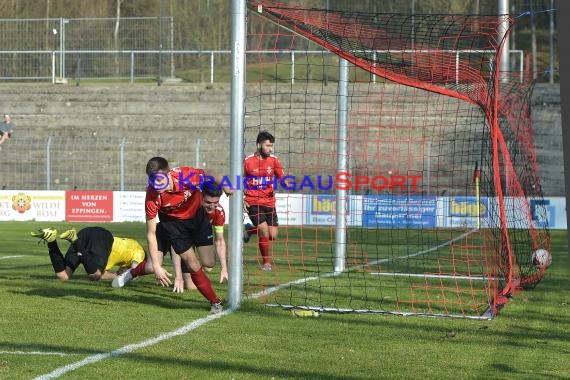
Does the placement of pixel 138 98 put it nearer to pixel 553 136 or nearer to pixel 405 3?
pixel 405 3

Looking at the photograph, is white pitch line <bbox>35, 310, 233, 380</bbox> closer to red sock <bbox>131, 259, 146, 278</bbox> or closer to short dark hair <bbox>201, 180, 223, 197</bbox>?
short dark hair <bbox>201, 180, 223, 197</bbox>

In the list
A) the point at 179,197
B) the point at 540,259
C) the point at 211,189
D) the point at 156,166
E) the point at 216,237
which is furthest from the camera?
the point at 540,259

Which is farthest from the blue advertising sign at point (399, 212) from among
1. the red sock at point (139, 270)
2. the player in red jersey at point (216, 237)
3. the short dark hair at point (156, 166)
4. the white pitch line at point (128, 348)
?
the white pitch line at point (128, 348)

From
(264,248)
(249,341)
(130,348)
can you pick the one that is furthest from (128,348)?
(264,248)

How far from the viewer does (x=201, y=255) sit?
10539mm

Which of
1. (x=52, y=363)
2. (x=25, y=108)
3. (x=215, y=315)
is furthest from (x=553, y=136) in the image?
(x=52, y=363)

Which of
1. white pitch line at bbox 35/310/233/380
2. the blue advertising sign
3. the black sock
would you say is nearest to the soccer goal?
the blue advertising sign

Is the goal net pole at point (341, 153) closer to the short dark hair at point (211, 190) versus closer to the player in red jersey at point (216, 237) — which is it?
the player in red jersey at point (216, 237)

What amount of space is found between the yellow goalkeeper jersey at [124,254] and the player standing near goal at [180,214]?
2.05 metres

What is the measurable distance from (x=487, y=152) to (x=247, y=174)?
4.24m

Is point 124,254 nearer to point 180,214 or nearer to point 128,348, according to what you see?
point 180,214

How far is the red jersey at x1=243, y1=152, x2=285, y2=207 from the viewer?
1399cm

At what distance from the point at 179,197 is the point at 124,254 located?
8.90 feet

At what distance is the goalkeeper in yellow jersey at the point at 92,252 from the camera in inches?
462
